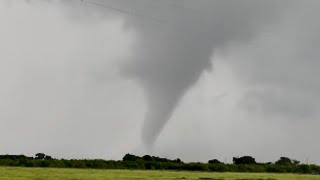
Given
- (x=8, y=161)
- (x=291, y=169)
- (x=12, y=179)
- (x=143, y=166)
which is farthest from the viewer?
(x=291, y=169)

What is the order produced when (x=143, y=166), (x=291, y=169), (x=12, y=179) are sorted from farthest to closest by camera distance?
1. (x=291, y=169)
2. (x=143, y=166)
3. (x=12, y=179)

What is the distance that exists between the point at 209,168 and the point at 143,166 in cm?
1886

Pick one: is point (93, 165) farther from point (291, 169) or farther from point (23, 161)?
point (291, 169)

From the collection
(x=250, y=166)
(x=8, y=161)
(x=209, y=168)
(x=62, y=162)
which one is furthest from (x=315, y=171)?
(x=8, y=161)

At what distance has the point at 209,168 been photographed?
16200 cm

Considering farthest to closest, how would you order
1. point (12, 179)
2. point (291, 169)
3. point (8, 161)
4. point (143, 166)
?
1. point (291, 169)
2. point (143, 166)
3. point (8, 161)
4. point (12, 179)

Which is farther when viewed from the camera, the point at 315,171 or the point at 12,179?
the point at 315,171

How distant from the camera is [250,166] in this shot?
171 meters

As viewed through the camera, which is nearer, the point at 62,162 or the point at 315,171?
the point at 62,162

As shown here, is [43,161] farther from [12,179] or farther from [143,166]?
[12,179]

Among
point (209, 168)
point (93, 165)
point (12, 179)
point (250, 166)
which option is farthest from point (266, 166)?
point (12, 179)

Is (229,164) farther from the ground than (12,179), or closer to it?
farther from the ground

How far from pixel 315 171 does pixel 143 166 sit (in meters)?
52.4

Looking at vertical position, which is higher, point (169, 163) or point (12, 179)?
point (169, 163)
